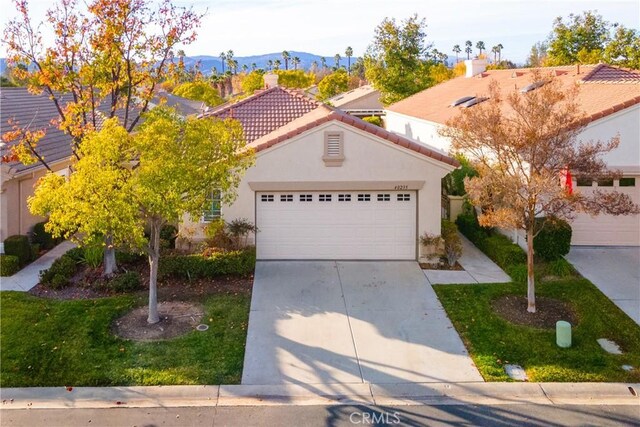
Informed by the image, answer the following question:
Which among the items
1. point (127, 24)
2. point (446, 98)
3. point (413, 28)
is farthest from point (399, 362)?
point (413, 28)

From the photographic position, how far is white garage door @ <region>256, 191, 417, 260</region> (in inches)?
667

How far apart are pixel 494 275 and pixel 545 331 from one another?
388 centimetres

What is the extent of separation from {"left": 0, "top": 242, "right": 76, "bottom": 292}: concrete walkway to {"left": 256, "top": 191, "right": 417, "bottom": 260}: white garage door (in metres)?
6.06

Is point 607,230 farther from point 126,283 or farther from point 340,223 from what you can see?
point 126,283

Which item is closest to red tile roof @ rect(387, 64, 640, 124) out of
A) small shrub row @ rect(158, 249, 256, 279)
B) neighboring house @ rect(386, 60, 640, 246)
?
neighboring house @ rect(386, 60, 640, 246)

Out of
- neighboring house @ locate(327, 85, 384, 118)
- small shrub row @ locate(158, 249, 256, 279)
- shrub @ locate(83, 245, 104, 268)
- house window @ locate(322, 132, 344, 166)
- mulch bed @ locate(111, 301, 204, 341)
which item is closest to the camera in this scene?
mulch bed @ locate(111, 301, 204, 341)

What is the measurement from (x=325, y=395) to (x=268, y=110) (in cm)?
1416

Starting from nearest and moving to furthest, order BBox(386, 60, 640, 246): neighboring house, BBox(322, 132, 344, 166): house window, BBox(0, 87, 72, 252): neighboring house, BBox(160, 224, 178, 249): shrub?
1. BBox(322, 132, 344, 166): house window
2. BBox(0, 87, 72, 252): neighboring house
3. BBox(386, 60, 640, 246): neighboring house
4. BBox(160, 224, 178, 249): shrub

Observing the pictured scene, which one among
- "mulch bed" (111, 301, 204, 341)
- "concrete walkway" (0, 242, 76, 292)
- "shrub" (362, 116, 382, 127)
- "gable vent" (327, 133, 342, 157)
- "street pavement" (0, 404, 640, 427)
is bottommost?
"street pavement" (0, 404, 640, 427)

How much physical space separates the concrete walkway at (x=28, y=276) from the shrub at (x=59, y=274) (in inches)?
15.8

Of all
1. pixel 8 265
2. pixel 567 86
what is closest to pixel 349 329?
pixel 8 265

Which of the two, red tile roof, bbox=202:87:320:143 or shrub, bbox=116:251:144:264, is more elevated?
red tile roof, bbox=202:87:320:143

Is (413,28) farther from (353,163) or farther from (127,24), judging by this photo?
Answer: (127,24)

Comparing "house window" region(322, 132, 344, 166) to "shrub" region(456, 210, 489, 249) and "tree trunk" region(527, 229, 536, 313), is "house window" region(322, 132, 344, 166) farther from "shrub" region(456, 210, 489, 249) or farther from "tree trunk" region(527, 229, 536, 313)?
"tree trunk" region(527, 229, 536, 313)
